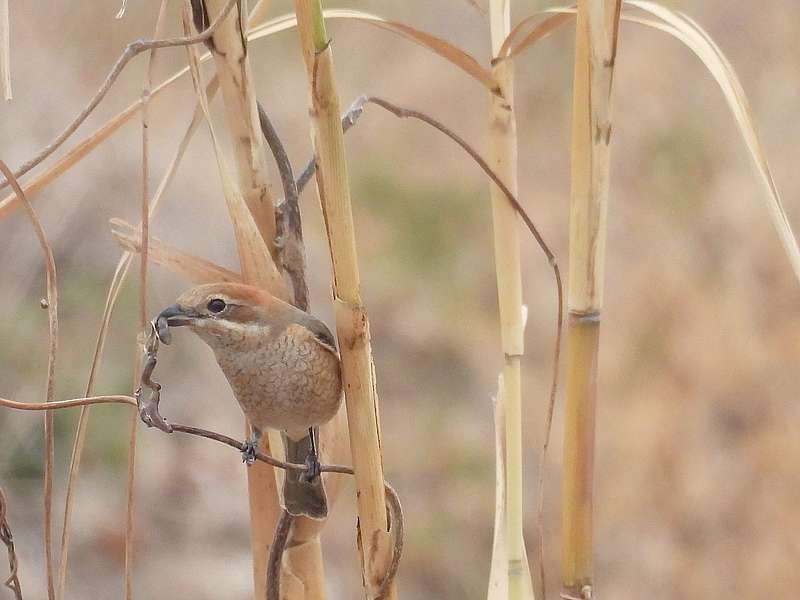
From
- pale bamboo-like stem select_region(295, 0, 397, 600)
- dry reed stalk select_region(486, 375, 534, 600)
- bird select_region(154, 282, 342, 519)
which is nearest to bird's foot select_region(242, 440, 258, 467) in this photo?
bird select_region(154, 282, 342, 519)

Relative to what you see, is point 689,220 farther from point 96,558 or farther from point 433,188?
point 96,558

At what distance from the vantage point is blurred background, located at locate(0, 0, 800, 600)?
303 cm

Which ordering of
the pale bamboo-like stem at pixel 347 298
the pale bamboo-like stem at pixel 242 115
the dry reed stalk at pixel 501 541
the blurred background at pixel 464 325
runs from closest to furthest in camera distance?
the pale bamboo-like stem at pixel 347 298 → the pale bamboo-like stem at pixel 242 115 → the dry reed stalk at pixel 501 541 → the blurred background at pixel 464 325

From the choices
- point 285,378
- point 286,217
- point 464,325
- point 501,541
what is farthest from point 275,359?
point 464,325

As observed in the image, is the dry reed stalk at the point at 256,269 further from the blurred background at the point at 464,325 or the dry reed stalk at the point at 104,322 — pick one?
the blurred background at the point at 464,325

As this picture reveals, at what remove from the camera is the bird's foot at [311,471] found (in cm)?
90

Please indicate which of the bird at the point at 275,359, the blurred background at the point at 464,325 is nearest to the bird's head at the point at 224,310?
the bird at the point at 275,359

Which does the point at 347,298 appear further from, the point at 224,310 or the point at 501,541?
the point at 501,541

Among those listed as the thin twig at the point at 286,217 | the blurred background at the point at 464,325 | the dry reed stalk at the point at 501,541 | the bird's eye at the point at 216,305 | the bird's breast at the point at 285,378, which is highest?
the blurred background at the point at 464,325

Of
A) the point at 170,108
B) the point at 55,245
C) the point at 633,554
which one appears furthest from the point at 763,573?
the point at 170,108

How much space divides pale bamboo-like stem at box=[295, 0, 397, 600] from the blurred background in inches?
81.1

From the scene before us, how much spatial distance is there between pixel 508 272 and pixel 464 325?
2799 mm

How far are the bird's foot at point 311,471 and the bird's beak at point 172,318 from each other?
17 cm

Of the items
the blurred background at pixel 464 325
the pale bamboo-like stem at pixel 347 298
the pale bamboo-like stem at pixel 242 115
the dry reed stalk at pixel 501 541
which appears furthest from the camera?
the blurred background at pixel 464 325
